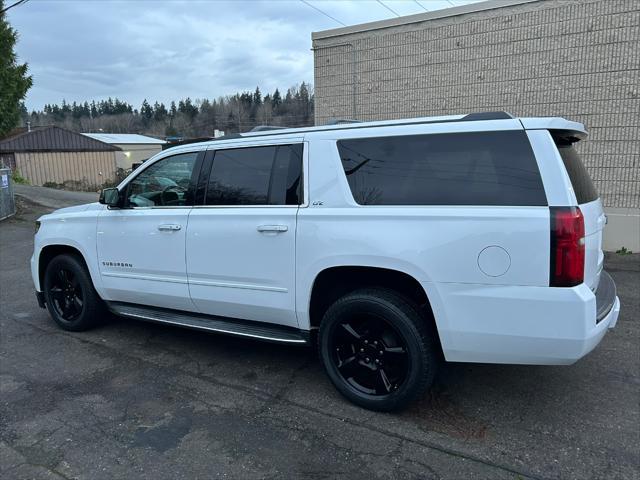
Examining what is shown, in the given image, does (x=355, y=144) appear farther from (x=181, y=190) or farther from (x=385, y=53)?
(x=385, y=53)

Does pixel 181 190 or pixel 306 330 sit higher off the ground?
pixel 181 190

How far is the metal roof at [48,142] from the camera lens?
3753 cm

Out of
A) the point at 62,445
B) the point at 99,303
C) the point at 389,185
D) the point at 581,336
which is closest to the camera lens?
the point at 581,336

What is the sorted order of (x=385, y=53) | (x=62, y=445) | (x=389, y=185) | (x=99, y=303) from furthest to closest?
1. (x=385, y=53)
2. (x=99, y=303)
3. (x=389, y=185)
4. (x=62, y=445)

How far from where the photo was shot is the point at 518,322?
9.54ft

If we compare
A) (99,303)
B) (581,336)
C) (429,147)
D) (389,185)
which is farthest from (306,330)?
(99,303)

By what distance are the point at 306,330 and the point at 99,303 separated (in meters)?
2.45

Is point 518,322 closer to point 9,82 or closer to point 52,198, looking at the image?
point 52,198

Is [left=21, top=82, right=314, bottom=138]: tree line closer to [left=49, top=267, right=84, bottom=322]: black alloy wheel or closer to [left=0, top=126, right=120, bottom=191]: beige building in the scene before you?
[left=0, top=126, right=120, bottom=191]: beige building

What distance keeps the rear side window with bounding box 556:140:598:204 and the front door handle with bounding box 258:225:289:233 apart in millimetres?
1853

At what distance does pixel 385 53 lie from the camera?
32.4 ft

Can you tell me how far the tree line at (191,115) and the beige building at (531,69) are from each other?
44.1 metres

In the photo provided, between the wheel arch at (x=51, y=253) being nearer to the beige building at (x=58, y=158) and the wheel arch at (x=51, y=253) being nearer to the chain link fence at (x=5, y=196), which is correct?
the chain link fence at (x=5, y=196)

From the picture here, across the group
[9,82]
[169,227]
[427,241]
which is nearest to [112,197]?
[169,227]
